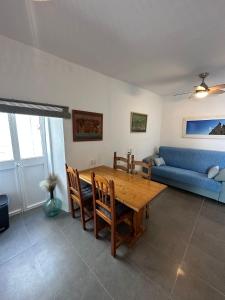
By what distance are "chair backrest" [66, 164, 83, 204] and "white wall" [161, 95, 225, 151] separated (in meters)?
3.30

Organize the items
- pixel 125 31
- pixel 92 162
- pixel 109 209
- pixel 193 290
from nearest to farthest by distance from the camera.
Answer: pixel 193 290, pixel 125 31, pixel 109 209, pixel 92 162

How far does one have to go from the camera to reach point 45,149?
253cm

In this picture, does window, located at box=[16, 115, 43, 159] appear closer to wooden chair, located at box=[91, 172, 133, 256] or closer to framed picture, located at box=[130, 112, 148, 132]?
wooden chair, located at box=[91, 172, 133, 256]

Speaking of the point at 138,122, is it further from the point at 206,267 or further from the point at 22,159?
the point at 206,267

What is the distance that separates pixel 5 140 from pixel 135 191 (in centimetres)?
208

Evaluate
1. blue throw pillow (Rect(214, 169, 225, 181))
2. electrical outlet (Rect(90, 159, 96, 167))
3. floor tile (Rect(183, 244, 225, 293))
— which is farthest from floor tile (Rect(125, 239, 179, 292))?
blue throw pillow (Rect(214, 169, 225, 181))

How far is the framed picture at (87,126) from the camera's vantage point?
231 cm

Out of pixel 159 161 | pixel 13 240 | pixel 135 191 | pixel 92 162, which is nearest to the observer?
pixel 135 191

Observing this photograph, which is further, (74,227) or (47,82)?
(74,227)

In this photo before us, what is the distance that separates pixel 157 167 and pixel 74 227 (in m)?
2.46

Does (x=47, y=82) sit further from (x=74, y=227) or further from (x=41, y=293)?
(x=41, y=293)

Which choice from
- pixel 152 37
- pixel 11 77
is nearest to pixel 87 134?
pixel 11 77

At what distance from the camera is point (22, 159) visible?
2289 millimetres

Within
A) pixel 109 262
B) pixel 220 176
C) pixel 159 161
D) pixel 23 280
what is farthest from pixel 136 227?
pixel 159 161
